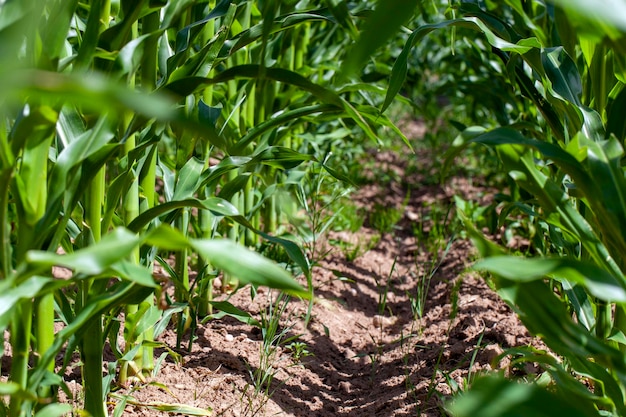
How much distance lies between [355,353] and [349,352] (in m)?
0.03

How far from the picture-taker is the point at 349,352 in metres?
2.27

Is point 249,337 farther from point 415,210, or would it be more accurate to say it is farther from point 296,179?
point 415,210

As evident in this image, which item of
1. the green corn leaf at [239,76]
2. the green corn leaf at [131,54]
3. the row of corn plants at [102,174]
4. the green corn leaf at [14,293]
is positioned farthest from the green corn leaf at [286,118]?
the green corn leaf at [14,293]

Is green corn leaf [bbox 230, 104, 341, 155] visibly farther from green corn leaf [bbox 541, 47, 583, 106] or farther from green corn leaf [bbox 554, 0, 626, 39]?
green corn leaf [bbox 554, 0, 626, 39]

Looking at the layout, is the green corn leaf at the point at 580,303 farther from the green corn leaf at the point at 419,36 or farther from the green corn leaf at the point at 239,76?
the green corn leaf at the point at 239,76

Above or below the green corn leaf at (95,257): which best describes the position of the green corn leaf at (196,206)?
above

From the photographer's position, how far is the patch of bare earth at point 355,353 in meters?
1.82

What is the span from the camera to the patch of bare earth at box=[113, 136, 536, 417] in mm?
1818

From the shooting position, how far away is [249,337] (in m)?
2.21

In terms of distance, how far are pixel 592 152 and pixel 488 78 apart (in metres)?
2.72

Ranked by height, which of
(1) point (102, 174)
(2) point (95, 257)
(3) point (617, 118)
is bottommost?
(2) point (95, 257)

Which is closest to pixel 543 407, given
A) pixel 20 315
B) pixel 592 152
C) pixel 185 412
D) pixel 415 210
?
pixel 592 152

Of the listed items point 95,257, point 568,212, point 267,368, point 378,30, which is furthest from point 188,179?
point 378,30

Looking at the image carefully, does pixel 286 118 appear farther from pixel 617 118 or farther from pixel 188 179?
pixel 617 118
